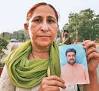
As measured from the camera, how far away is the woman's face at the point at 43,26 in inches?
91.7

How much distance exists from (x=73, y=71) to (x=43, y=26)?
331 millimetres

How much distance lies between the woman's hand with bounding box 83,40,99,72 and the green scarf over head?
0.19 meters

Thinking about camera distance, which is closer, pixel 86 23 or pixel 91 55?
pixel 91 55

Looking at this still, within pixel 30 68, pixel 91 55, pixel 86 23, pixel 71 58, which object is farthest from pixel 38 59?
pixel 86 23

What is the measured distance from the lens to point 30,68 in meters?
2.40

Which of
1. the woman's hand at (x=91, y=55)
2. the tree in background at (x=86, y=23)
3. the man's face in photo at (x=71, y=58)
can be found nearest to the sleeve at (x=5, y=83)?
the man's face in photo at (x=71, y=58)

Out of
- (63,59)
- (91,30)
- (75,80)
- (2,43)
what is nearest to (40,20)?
(63,59)

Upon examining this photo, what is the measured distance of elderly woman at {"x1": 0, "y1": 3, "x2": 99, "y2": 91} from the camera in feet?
7.65

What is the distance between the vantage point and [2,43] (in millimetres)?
23703

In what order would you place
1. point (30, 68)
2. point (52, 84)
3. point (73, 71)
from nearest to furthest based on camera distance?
point (52, 84), point (73, 71), point (30, 68)

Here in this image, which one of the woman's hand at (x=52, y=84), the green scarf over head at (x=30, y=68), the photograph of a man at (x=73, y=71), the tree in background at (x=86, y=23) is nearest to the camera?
the woman's hand at (x=52, y=84)

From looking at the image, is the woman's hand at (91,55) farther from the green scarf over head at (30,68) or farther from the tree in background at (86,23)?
the tree in background at (86,23)

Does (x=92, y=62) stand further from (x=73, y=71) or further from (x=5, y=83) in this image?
(x=5, y=83)

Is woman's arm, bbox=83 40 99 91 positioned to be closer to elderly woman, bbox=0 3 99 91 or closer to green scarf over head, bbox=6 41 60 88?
elderly woman, bbox=0 3 99 91
